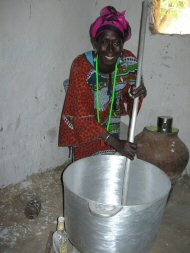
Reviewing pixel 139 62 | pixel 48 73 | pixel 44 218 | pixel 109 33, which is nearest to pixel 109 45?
pixel 109 33

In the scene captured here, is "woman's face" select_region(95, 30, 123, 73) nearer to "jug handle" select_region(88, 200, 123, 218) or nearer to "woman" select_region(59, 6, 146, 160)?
"woman" select_region(59, 6, 146, 160)

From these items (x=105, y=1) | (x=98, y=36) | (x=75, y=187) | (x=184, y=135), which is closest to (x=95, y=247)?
(x=75, y=187)

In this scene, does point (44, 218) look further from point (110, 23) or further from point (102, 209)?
point (110, 23)

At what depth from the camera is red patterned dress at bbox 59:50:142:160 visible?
185 centimetres

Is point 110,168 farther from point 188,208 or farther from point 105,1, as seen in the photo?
point 105,1

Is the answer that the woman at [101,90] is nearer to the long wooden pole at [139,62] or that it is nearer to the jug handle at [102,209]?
the long wooden pole at [139,62]

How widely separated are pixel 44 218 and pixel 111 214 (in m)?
1.10

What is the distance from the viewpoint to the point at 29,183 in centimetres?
257

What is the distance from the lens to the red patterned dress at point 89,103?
6.06ft

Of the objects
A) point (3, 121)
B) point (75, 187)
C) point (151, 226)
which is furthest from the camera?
point (3, 121)

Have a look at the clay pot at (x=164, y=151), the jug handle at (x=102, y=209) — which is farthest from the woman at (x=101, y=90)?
the jug handle at (x=102, y=209)

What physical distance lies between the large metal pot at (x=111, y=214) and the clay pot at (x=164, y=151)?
20.2 inches

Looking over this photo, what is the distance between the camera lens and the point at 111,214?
119 centimetres

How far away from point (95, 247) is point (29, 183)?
1355mm
